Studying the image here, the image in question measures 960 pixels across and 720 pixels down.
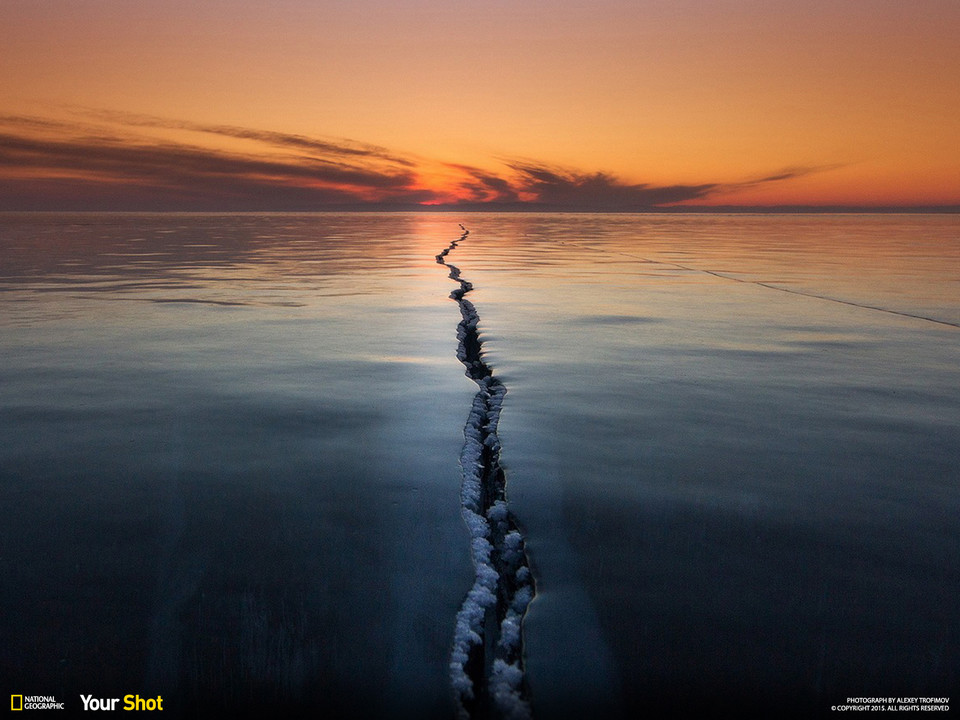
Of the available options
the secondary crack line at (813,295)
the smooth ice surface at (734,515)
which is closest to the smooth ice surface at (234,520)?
the smooth ice surface at (734,515)

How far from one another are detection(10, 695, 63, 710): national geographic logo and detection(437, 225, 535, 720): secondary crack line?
2.83 ft

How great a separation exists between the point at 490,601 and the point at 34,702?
107 cm

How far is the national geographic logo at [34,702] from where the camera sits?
158cm

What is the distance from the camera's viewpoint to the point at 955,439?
331 cm

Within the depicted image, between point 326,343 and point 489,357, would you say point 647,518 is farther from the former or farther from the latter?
point 326,343

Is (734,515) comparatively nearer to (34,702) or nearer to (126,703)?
(126,703)

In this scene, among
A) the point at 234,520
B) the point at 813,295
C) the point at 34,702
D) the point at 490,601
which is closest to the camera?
the point at 34,702

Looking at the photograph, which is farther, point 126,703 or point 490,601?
point 490,601

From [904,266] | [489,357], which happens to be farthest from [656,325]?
[904,266]

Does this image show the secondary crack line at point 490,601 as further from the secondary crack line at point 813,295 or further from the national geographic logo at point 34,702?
the secondary crack line at point 813,295

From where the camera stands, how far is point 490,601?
1.97 meters

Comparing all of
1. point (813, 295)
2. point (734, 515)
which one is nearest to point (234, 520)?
point (734, 515)

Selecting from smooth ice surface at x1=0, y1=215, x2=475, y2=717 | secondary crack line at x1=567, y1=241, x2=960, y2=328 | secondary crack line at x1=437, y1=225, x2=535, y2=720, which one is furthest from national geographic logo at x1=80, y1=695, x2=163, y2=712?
secondary crack line at x1=567, y1=241, x2=960, y2=328

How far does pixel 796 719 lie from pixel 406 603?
0.95m
